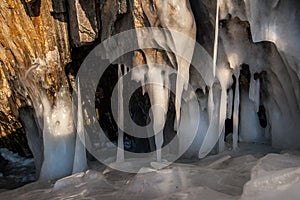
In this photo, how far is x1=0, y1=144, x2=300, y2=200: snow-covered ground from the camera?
8.62ft

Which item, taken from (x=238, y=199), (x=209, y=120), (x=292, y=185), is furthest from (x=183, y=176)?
(x=209, y=120)

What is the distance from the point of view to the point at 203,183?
3697mm

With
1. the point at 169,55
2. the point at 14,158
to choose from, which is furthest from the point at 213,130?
the point at 14,158

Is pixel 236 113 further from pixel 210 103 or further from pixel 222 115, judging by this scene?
pixel 210 103

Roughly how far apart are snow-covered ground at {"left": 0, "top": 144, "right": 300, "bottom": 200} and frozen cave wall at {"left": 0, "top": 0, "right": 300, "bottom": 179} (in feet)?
2.19

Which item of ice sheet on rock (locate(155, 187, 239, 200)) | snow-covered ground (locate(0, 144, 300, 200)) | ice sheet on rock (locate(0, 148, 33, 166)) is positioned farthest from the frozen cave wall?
ice sheet on rock (locate(155, 187, 239, 200))

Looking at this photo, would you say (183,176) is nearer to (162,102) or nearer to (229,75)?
(162,102)

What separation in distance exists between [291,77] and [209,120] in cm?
145

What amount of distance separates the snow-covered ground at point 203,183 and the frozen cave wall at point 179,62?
0.67 metres

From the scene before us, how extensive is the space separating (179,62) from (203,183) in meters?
2.09

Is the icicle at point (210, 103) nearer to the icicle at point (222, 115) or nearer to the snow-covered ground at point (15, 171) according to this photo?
the icicle at point (222, 115)

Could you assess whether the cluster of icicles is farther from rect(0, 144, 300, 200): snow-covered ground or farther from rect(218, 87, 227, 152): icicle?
rect(0, 144, 300, 200): snow-covered ground

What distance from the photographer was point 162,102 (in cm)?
543

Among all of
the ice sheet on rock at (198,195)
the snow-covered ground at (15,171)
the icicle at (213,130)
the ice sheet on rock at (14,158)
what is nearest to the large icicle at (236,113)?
the icicle at (213,130)
